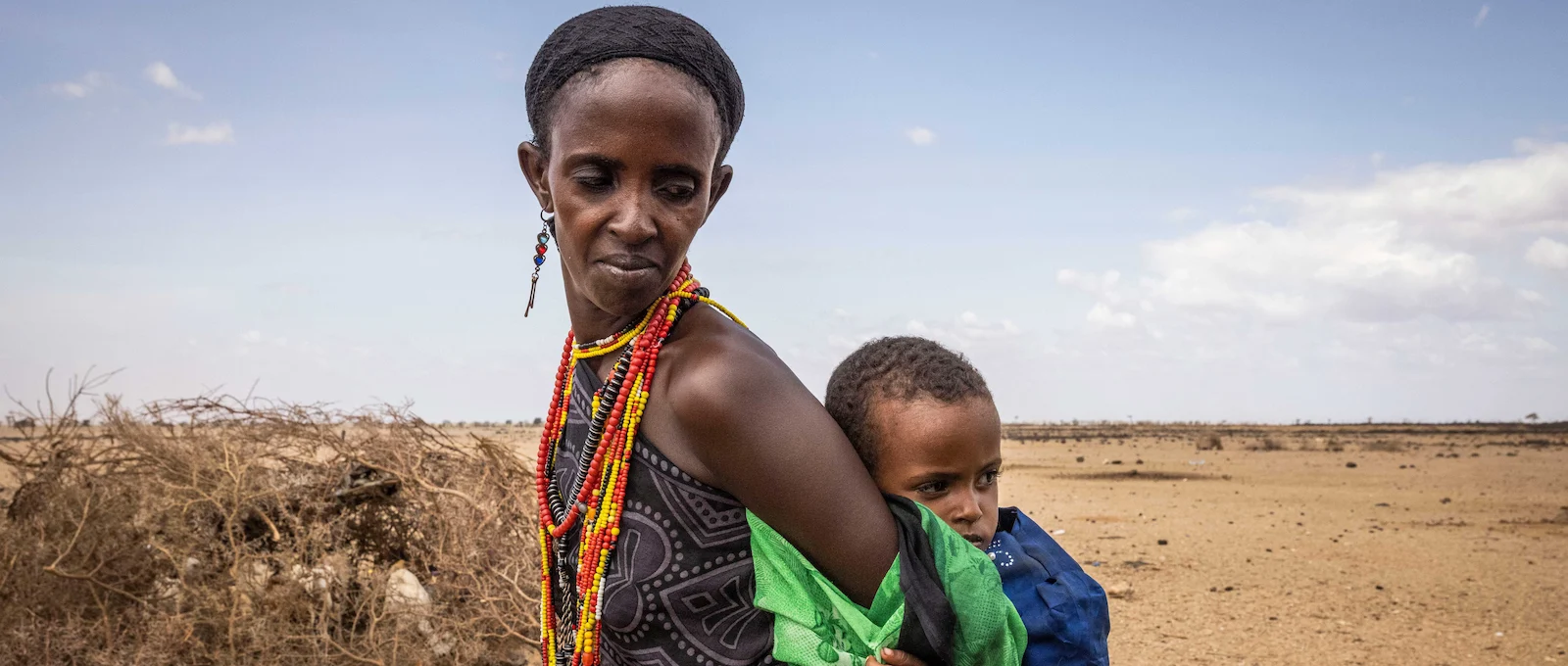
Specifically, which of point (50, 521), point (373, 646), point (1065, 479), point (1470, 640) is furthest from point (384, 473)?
point (1065, 479)

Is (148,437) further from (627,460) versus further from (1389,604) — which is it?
(1389,604)

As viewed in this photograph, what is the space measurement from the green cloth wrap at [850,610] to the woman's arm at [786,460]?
23 mm

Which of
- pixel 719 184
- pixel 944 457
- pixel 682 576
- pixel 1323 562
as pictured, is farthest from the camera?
pixel 1323 562

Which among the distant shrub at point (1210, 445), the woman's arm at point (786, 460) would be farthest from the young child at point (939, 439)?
the distant shrub at point (1210, 445)

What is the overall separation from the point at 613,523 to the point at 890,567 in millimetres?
440

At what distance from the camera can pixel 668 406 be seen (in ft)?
4.90

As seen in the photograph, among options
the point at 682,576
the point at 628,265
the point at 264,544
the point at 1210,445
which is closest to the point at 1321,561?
the point at 264,544

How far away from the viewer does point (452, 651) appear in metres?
4.92

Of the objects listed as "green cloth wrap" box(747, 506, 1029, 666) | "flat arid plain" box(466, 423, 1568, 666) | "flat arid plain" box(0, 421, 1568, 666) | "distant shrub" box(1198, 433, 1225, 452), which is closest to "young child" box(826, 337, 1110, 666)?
"green cloth wrap" box(747, 506, 1029, 666)

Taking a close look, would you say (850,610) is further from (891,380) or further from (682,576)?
(891,380)

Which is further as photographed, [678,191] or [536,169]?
[536,169]

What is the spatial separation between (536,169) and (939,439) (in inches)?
35.5

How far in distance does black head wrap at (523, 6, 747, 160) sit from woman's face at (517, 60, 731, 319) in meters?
0.02

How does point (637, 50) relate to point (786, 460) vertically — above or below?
above
